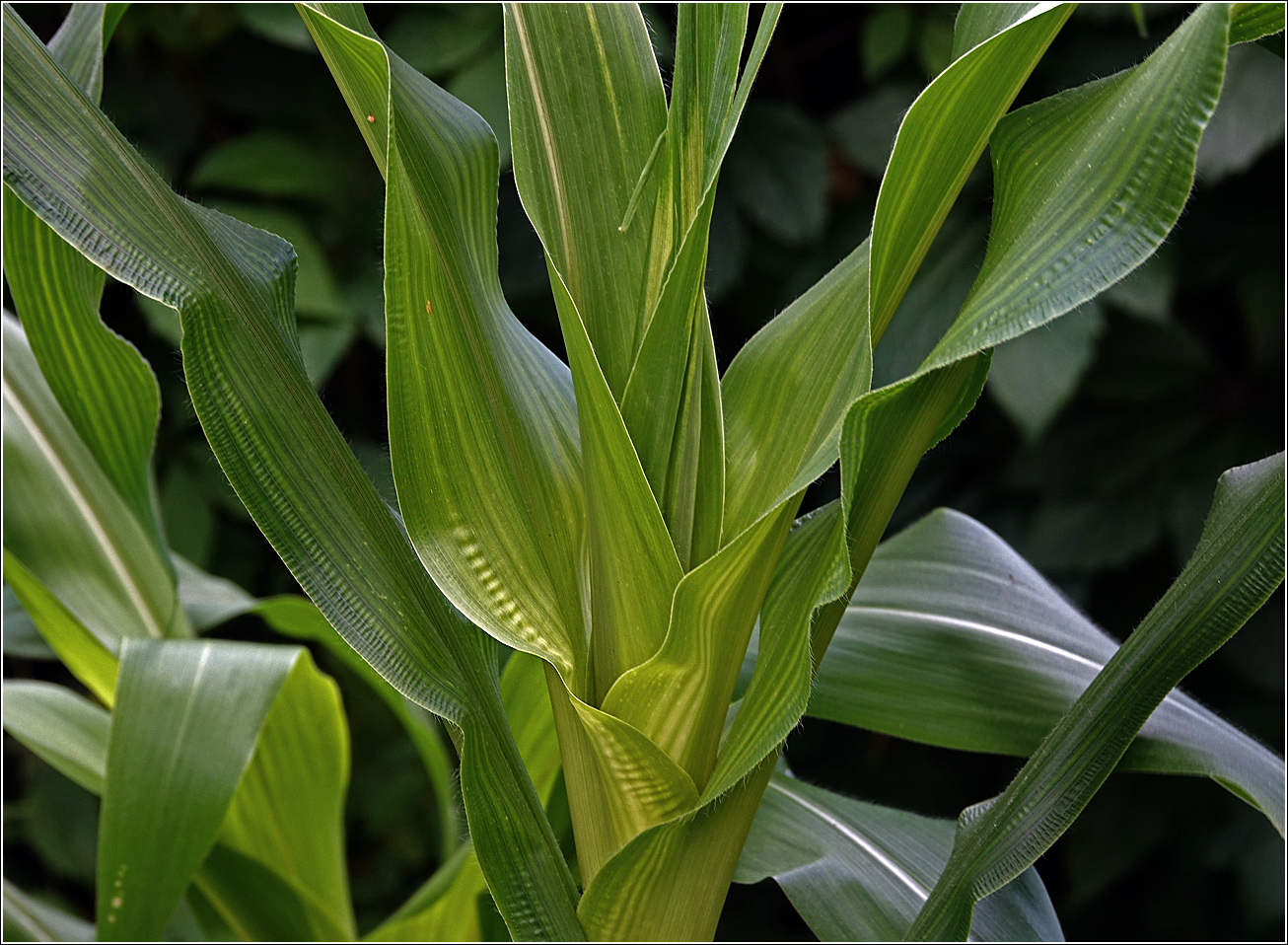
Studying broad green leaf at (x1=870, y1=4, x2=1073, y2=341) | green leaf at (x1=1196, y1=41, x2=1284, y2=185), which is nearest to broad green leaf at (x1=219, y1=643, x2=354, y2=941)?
broad green leaf at (x1=870, y1=4, x2=1073, y2=341)

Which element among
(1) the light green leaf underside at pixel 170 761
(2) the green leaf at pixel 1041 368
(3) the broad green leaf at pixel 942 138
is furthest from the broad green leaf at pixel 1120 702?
(2) the green leaf at pixel 1041 368

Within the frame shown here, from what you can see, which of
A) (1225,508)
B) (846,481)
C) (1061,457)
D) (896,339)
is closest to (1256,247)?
(1061,457)

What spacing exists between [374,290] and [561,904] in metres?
0.64

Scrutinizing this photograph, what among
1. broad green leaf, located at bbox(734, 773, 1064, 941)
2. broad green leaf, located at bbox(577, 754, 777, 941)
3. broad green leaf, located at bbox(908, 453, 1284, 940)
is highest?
broad green leaf, located at bbox(908, 453, 1284, 940)

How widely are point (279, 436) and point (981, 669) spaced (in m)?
0.25

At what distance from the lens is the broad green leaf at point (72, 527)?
448 mm

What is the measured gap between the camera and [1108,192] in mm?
207

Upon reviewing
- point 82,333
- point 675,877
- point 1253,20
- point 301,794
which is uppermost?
point 1253,20

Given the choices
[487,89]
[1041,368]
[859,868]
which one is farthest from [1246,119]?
[859,868]

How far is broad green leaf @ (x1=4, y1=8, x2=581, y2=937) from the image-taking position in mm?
235

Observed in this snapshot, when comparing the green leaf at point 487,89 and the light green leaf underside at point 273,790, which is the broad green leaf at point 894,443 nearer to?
the light green leaf underside at point 273,790

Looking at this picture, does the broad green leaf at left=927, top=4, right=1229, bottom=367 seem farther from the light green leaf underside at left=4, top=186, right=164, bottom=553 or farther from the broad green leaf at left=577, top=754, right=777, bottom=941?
the light green leaf underside at left=4, top=186, right=164, bottom=553

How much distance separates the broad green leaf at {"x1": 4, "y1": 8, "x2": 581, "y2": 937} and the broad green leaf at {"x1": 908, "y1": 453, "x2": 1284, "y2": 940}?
104 millimetres

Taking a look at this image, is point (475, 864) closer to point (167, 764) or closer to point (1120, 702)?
point (167, 764)
